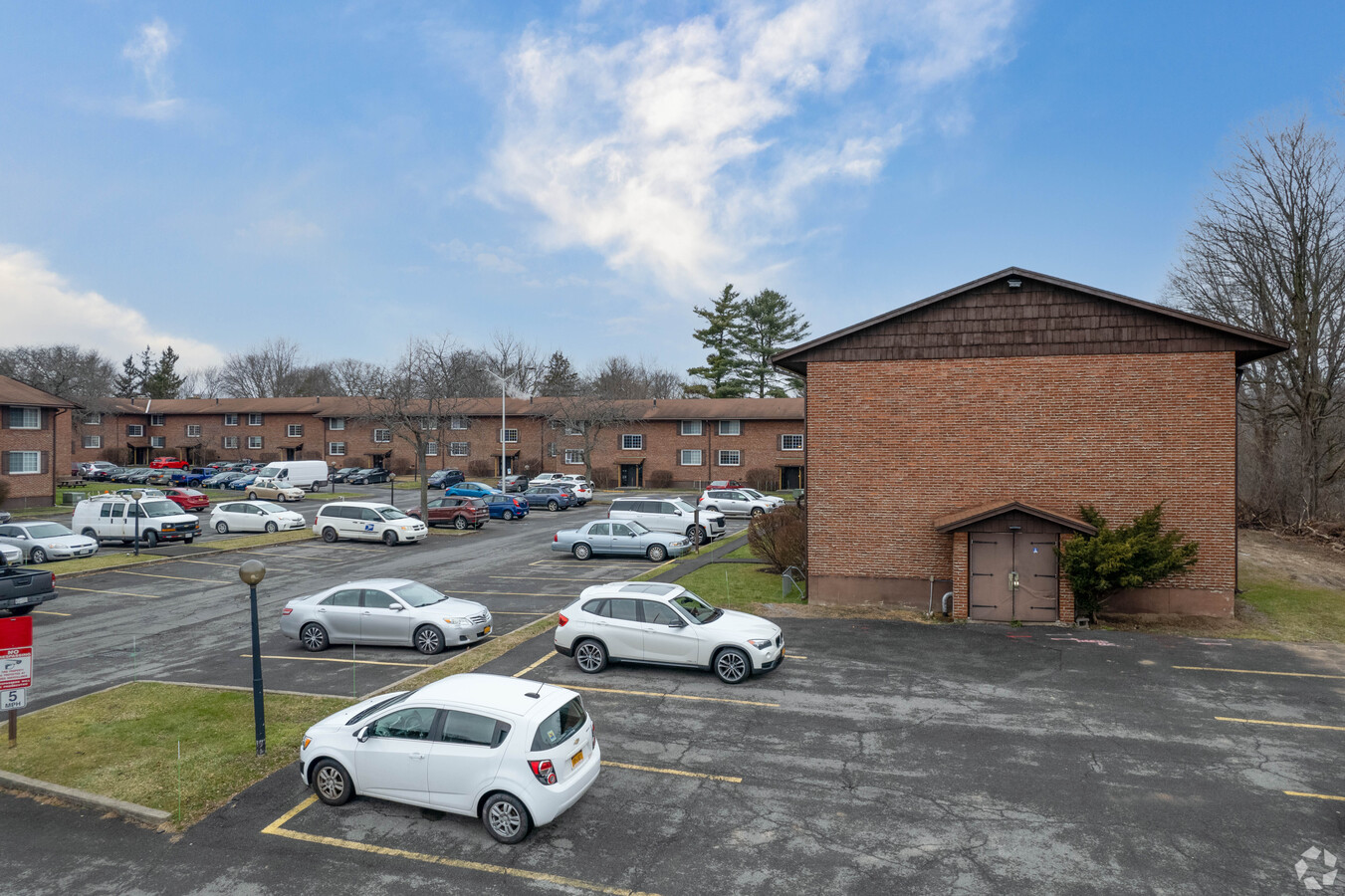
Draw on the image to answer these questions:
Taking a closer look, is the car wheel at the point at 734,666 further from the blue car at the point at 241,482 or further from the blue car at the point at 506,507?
the blue car at the point at 241,482

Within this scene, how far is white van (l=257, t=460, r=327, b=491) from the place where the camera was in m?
53.0

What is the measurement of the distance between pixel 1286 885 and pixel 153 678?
679 inches

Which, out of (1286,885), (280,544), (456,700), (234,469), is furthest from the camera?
(234,469)

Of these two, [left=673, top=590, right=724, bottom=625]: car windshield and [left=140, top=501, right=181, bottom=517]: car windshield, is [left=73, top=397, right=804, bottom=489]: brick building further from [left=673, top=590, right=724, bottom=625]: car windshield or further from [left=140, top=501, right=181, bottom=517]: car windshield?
[left=673, top=590, right=724, bottom=625]: car windshield

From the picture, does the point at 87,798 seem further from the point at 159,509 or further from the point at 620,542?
the point at 159,509

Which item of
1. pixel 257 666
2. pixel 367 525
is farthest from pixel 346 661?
pixel 367 525

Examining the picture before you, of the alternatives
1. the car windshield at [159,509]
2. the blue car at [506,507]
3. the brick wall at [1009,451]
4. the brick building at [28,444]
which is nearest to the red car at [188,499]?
the brick building at [28,444]

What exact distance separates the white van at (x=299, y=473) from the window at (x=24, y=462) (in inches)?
473

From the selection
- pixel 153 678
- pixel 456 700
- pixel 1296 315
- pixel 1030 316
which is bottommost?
pixel 153 678

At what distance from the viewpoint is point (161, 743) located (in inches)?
427

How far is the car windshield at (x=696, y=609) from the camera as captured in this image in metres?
13.7

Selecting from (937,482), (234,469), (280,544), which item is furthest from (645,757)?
(234,469)

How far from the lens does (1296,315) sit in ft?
105

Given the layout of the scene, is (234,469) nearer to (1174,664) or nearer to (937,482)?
(937,482)
